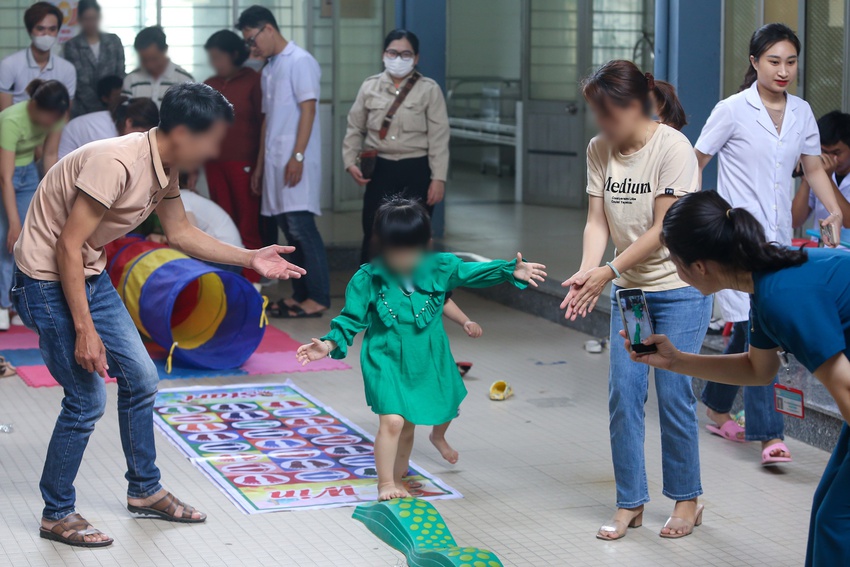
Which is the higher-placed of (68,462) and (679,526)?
(68,462)

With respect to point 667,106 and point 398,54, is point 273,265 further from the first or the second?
point 398,54

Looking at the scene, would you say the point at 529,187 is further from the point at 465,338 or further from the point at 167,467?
the point at 167,467

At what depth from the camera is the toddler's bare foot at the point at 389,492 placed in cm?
471

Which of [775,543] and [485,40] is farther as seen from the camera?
[485,40]

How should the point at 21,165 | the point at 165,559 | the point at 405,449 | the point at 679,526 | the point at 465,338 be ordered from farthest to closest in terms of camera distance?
1. the point at 465,338
2. the point at 21,165
3. the point at 405,449
4. the point at 679,526
5. the point at 165,559

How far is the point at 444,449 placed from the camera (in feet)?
17.3

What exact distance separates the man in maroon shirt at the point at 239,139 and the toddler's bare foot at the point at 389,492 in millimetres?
4789

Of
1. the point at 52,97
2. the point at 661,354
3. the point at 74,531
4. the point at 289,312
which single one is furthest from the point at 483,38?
the point at 661,354

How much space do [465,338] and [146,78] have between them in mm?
3294

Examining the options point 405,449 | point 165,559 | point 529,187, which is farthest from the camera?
point 529,187

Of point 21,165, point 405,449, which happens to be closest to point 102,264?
point 405,449

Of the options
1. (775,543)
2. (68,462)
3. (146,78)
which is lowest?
(775,543)

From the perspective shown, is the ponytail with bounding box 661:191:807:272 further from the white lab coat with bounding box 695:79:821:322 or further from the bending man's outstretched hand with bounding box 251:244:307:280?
the white lab coat with bounding box 695:79:821:322

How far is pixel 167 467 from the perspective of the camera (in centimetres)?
527
